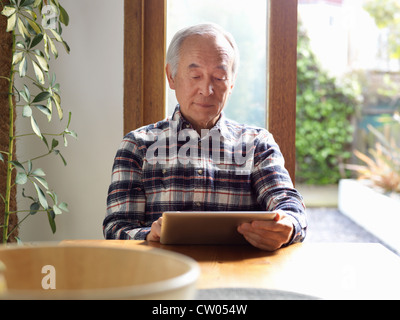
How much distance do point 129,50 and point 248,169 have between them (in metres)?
0.88

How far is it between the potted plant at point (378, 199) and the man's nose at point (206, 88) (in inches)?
123

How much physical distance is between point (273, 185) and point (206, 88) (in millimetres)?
425

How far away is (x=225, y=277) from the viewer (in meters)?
0.92

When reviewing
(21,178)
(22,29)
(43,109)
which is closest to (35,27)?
(22,29)

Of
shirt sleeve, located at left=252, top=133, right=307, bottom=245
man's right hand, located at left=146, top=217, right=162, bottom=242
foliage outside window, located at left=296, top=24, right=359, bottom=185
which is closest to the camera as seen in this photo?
man's right hand, located at left=146, top=217, right=162, bottom=242

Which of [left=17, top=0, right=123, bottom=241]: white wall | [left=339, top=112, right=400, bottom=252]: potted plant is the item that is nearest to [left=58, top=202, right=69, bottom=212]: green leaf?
[left=17, top=0, right=123, bottom=241]: white wall

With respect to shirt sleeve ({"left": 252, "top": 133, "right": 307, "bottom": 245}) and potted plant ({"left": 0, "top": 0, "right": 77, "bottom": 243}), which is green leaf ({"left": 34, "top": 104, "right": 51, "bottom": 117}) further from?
shirt sleeve ({"left": 252, "top": 133, "right": 307, "bottom": 245})

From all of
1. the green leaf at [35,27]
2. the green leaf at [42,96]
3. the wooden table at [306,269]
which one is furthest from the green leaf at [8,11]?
the wooden table at [306,269]

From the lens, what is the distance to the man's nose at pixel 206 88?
5.96 ft

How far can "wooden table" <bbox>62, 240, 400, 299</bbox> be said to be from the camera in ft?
2.87

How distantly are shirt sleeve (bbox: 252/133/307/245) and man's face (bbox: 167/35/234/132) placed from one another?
225 millimetres

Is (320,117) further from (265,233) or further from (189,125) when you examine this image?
(265,233)

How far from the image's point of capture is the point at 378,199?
16.4 ft
